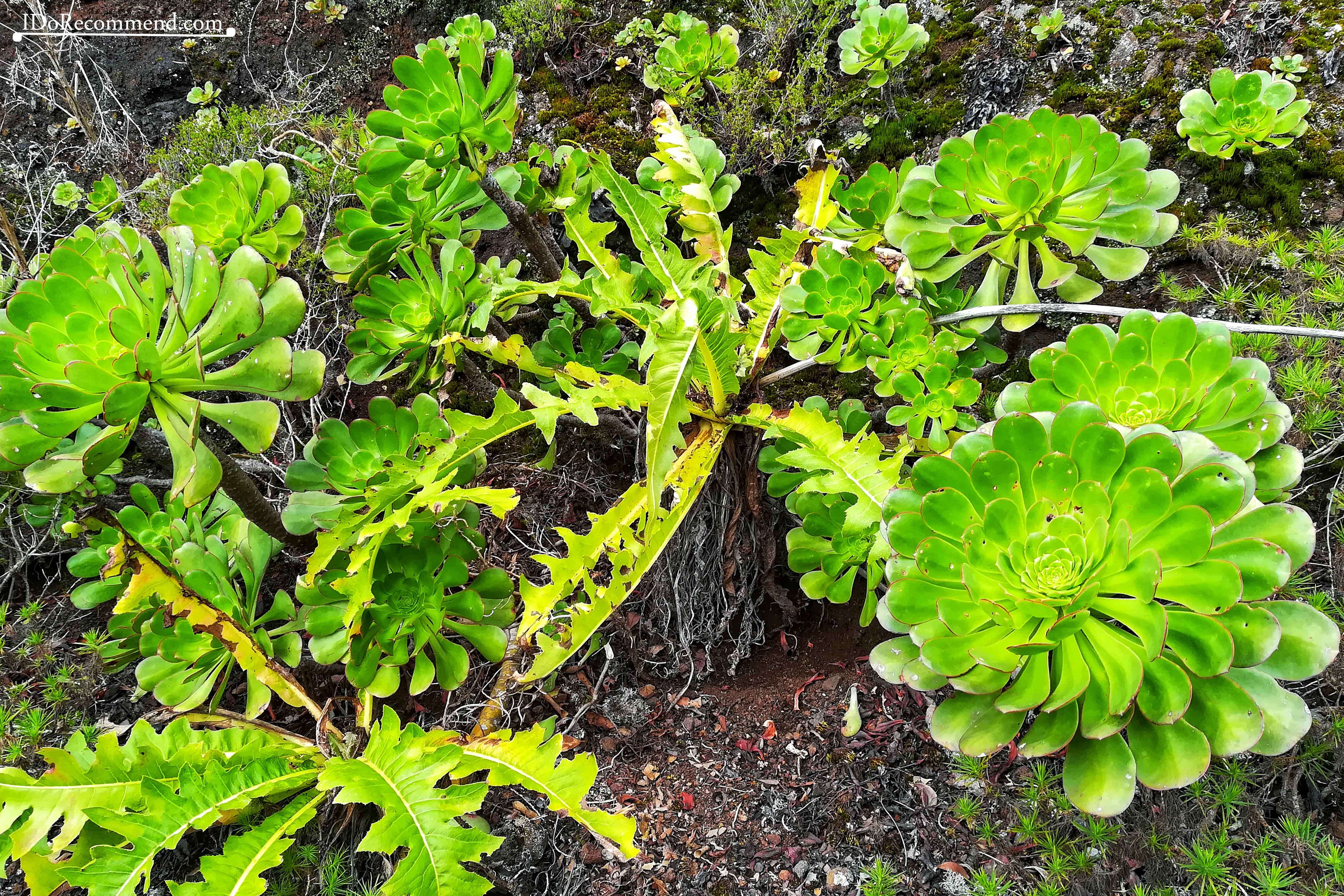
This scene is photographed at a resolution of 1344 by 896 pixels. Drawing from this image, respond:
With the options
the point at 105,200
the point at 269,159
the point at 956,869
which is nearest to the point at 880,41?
the point at 269,159

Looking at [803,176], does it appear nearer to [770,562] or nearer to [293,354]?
[770,562]

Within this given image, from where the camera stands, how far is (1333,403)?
1.57 metres

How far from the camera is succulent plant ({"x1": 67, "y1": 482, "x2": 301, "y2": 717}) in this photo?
1740 mm

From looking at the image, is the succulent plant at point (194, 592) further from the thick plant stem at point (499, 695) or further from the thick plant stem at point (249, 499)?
the thick plant stem at point (499, 695)

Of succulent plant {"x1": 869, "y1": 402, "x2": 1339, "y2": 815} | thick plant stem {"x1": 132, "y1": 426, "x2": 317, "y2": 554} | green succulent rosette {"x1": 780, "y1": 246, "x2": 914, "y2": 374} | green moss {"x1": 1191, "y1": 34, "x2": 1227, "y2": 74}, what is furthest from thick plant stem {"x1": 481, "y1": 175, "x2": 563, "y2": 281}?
green moss {"x1": 1191, "y1": 34, "x2": 1227, "y2": 74}

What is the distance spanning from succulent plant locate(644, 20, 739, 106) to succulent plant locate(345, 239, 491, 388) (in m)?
0.97

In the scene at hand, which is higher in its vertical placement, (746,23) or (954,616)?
(746,23)

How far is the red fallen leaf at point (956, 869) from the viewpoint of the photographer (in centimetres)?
148

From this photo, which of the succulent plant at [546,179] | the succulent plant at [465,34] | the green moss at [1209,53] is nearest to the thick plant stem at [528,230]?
the succulent plant at [546,179]

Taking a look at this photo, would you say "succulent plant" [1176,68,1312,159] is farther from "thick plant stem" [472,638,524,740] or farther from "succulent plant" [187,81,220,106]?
"succulent plant" [187,81,220,106]

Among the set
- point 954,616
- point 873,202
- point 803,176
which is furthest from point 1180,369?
point 803,176

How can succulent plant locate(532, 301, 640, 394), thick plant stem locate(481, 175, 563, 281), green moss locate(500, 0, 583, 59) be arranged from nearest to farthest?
thick plant stem locate(481, 175, 563, 281) < succulent plant locate(532, 301, 640, 394) < green moss locate(500, 0, 583, 59)

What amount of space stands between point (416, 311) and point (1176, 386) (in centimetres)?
156

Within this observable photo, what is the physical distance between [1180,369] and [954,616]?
0.56m
